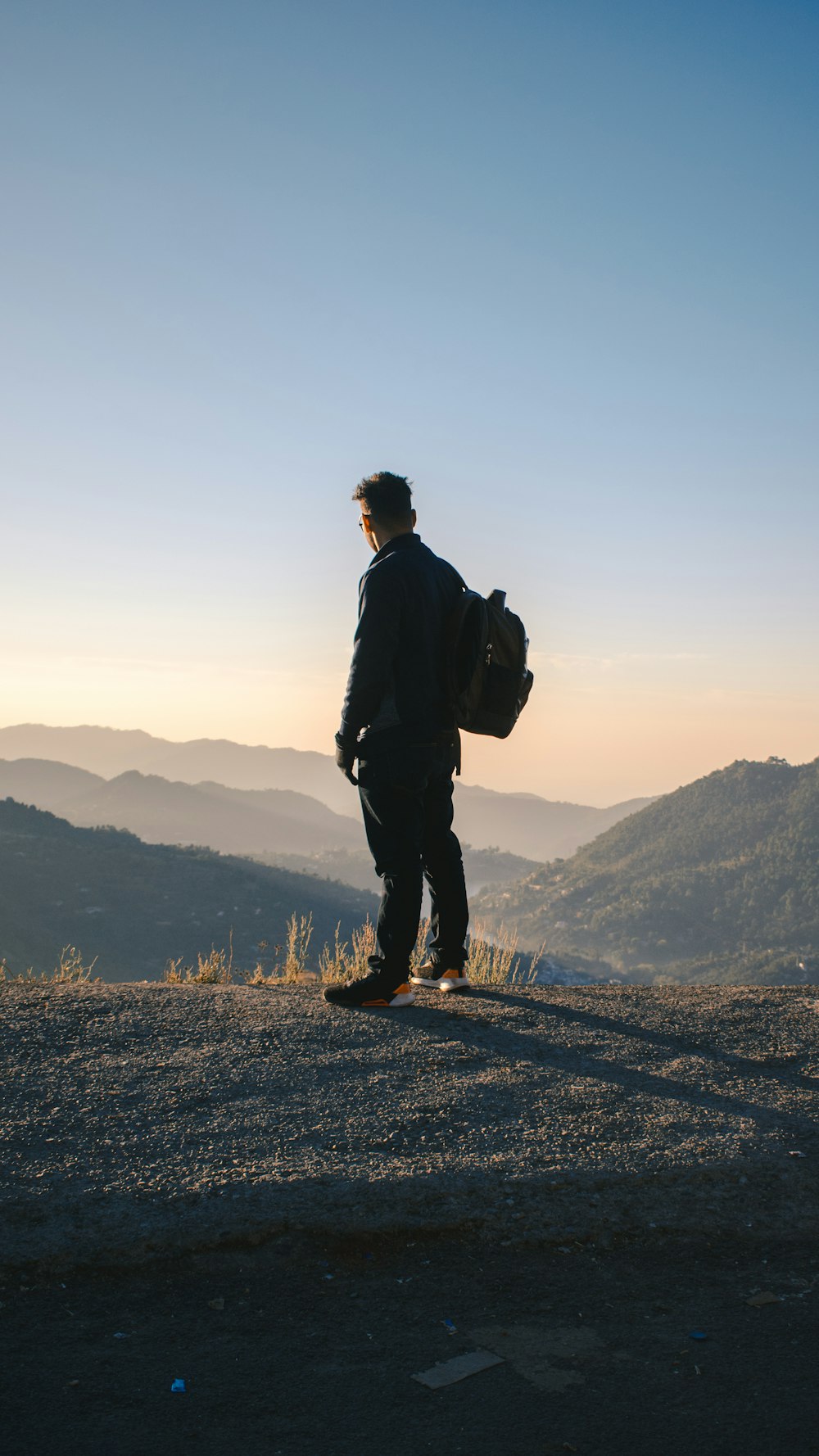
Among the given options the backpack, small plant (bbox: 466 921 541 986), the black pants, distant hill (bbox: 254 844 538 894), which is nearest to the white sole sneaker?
the black pants

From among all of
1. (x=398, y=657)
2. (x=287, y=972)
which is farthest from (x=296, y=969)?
(x=398, y=657)

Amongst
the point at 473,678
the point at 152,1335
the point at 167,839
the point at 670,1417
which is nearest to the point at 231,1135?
the point at 152,1335

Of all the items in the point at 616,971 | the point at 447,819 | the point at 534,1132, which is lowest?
the point at 616,971

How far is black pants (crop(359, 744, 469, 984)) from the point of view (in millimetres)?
4562

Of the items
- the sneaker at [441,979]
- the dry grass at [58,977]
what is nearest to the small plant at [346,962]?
the sneaker at [441,979]

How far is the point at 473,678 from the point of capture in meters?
4.65

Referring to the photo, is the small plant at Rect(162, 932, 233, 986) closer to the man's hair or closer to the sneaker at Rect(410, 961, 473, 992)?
the sneaker at Rect(410, 961, 473, 992)

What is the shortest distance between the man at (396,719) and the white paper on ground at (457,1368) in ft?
7.94

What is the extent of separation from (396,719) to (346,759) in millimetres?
298

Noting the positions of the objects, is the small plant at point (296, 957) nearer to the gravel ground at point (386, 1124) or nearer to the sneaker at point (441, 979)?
the sneaker at point (441, 979)

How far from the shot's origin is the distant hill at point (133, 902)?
69.4 meters

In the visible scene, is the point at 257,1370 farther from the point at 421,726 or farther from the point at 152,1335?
the point at 421,726

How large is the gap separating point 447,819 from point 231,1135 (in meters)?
2.04

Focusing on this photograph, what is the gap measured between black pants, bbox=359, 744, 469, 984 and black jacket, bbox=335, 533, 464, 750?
0.11m
